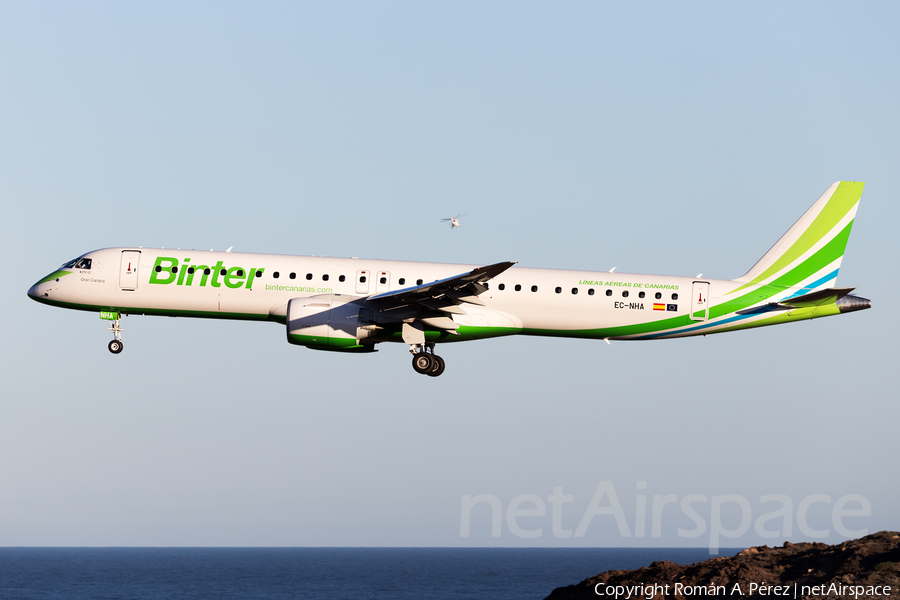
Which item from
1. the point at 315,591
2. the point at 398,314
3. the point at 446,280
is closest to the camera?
the point at 446,280

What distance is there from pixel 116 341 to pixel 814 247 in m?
30.7

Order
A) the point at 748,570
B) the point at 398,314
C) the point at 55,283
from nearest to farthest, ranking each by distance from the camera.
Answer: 1. the point at 748,570
2. the point at 398,314
3. the point at 55,283

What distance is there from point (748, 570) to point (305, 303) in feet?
62.2

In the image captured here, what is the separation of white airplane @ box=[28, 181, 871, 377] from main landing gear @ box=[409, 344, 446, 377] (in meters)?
0.04

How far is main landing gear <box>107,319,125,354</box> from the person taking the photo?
133ft

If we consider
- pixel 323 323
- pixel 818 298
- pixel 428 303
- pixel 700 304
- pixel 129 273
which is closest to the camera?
pixel 323 323

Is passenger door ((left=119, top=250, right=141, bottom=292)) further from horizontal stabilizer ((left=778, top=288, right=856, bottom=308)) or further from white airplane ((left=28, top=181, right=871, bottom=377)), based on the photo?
horizontal stabilizer ((left=778, top=288, right=856, bottom=308))

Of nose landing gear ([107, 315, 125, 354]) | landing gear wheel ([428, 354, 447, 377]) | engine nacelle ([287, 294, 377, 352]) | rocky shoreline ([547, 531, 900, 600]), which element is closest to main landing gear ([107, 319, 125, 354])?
nose landing gear ([107, 315, 125, 354])

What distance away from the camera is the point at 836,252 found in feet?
137

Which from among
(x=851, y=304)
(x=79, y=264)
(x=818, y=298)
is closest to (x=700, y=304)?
(x=818, y=298)

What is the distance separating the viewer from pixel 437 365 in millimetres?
39688

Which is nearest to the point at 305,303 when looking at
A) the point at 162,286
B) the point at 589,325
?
the point at 162,286

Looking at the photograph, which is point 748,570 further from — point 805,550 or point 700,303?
point 700,303

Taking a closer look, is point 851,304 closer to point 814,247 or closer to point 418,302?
point 814,247
